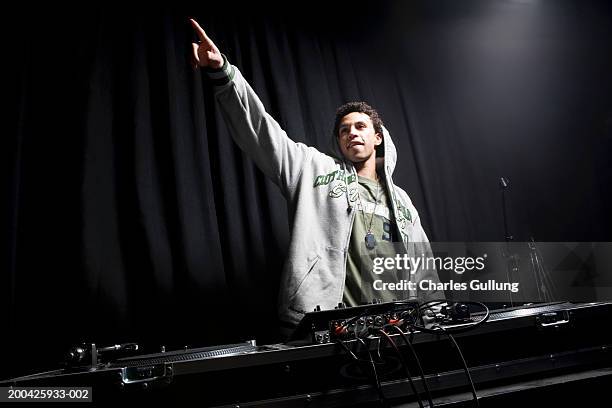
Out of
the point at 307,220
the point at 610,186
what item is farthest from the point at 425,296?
the point at 610,186

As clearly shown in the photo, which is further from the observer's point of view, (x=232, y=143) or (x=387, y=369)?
(x=232, y=143)


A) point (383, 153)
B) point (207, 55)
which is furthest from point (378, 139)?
point (207, 55)

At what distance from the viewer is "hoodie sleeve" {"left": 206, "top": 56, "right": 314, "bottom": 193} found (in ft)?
5.34

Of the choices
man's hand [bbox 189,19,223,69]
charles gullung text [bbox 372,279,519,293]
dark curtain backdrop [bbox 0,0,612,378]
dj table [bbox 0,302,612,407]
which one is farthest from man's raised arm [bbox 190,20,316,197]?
dj table [bbox 0,302,612,407]

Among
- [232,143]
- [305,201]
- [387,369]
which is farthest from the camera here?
[232,143]

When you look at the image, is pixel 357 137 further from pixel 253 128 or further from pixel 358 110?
pixel 253 128

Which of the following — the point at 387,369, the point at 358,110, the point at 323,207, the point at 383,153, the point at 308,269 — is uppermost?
the point at 358,110

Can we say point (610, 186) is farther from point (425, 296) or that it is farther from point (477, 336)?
point (477, 336)

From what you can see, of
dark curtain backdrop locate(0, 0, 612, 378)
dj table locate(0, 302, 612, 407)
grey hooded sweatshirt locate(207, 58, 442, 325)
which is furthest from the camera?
grey hooded sweatshirt locate(207, 58, 442, 325)

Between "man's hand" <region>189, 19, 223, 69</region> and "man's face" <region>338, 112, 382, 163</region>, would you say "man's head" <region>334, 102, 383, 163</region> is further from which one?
"man's hand" <region>189, 19, 223, 69</region>

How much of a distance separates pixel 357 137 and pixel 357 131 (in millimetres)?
32

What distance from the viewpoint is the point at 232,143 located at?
5.98 feet

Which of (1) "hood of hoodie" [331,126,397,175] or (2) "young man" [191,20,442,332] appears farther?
(1) "hood of hoodie" [331,126,397,175]

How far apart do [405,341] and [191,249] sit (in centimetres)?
90
